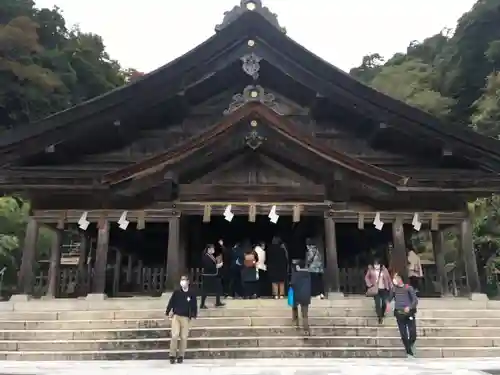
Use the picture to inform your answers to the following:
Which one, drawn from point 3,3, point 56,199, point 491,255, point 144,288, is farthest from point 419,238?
point 3,3

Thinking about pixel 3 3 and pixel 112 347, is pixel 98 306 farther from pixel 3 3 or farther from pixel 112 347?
pixel 3 3

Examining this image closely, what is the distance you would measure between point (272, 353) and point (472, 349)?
4089 mm

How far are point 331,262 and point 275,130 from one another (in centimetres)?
378

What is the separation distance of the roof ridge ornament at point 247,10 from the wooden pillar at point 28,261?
25.5ft

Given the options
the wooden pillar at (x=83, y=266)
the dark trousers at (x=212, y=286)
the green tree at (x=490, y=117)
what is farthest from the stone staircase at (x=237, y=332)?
the green tree at (x=490, y=117)

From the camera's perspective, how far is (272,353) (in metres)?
9.22

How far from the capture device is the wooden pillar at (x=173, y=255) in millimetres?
11977

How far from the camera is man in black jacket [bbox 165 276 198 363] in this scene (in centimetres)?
873

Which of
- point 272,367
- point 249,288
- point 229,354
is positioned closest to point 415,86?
point 249,288

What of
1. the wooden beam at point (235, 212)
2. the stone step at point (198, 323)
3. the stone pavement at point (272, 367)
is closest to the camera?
the stone pavement at point (272, 367)

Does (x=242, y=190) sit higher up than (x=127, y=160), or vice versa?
(x=127, y=160)

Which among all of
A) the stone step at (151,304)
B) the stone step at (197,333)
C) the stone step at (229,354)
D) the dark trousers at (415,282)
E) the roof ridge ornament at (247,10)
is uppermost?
the roof ridge ornament at (247,10)

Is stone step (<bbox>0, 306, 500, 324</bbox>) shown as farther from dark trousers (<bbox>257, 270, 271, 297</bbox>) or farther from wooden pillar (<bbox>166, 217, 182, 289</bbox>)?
dark trousers (<bbox>257, 270, 271, 297</bbox>)

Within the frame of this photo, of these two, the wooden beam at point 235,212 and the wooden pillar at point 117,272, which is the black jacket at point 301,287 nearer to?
the wooden beam at point 235,212
